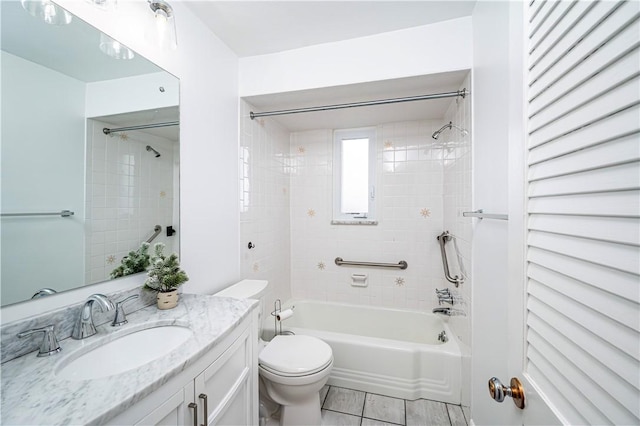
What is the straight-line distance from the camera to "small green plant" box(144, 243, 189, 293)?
3.84ft

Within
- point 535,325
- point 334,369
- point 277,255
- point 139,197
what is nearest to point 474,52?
point 535,325

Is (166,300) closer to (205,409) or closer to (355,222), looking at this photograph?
(205,409)

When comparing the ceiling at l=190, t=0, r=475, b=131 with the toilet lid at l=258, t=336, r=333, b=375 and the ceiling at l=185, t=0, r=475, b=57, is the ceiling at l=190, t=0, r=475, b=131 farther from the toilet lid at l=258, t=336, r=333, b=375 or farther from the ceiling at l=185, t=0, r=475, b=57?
the toilet lid at l=258, t=336, r=333, b=375

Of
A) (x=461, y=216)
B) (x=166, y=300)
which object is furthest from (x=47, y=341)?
(x=461, y=216)

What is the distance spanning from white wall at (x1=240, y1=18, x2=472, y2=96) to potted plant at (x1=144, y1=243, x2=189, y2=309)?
4.38 feet

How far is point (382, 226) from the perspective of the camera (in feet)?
8.34

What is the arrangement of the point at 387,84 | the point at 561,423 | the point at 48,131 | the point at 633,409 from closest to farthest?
the point at 633,409 < the point at 561,423 < the point at 48,131 < the point at 387,84

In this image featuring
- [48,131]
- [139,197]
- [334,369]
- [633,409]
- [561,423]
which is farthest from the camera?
[334,369]

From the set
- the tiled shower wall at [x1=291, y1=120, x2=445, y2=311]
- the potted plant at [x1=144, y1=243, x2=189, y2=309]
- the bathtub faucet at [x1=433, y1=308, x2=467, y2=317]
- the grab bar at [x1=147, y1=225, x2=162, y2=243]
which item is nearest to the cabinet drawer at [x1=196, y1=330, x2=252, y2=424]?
the potted plant at [x1=144, y1=243, x2=189, y2=309]

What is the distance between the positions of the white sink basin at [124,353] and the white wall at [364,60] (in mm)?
1625

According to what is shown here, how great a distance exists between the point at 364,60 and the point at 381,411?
234 centimetres

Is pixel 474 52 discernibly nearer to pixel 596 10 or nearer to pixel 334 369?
pixel 596 10

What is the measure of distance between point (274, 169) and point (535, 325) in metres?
2.20

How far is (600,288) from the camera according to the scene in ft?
1.37
